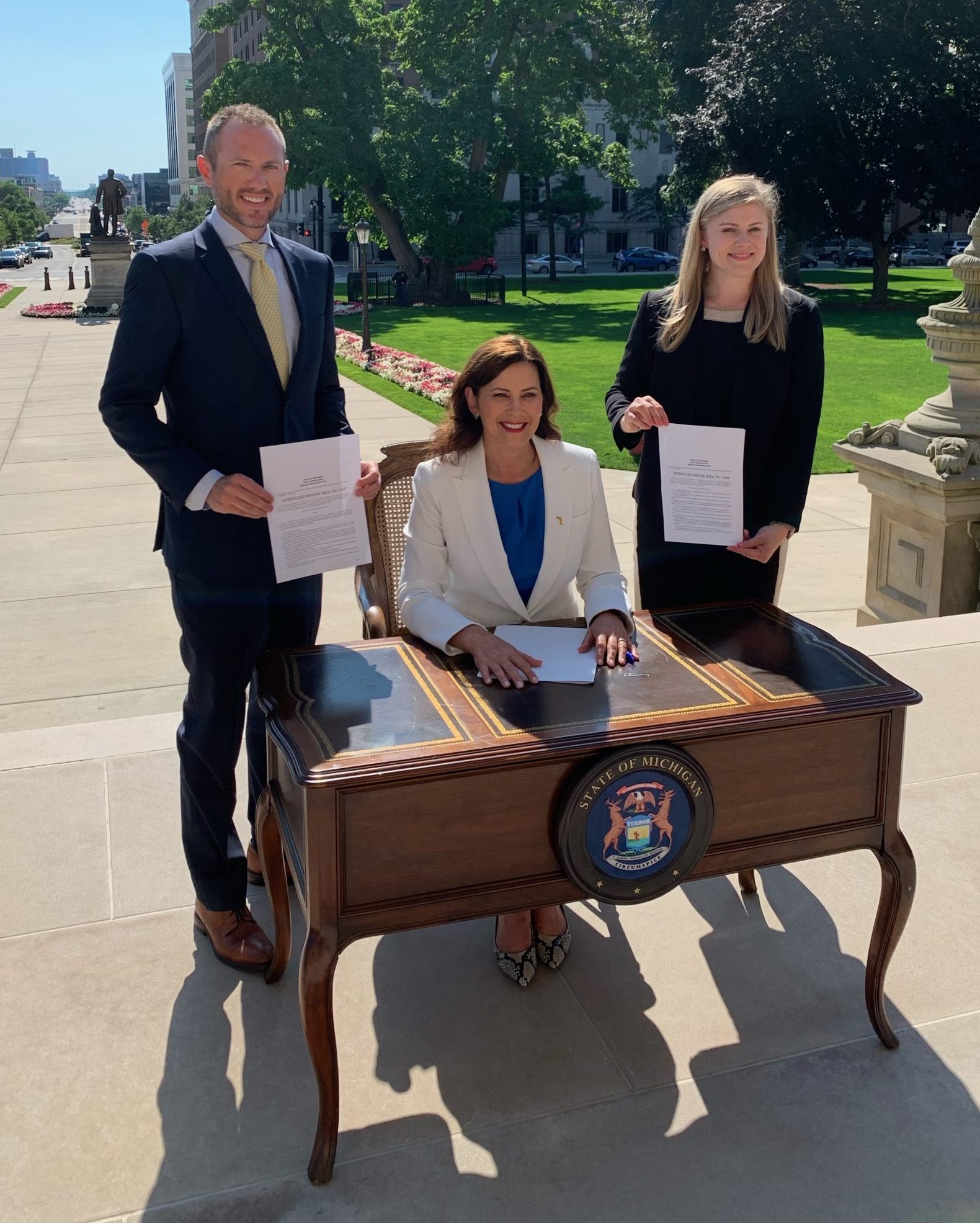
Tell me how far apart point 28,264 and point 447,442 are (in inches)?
3545

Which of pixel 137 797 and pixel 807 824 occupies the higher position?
pixel 807 824

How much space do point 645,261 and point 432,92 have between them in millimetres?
30560

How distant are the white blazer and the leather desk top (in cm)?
26

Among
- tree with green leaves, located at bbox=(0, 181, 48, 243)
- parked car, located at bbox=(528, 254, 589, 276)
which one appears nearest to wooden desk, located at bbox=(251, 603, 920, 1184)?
parked car, located at bbox=(528, 254, 589, 276)

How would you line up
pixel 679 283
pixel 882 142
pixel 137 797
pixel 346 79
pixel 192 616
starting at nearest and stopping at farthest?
pixel 192 616 → pixel 679 283 → pixel 137 797 → pixel 882 142 → pixel 346 79

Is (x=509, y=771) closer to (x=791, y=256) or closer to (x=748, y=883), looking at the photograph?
(x=748, y=883)

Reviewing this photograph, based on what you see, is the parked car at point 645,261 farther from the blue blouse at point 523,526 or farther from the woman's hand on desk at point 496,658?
Answer: the woman's hand on desk at point 496,658

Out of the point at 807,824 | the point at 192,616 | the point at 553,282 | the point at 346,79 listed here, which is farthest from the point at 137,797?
the point at 553,282

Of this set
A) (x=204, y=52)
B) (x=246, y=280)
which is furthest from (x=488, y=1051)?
(x=204, y=52)

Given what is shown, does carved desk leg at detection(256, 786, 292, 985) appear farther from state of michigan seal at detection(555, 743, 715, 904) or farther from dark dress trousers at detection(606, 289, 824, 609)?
dark dress trousers at detection(606, 289, 824, 609)

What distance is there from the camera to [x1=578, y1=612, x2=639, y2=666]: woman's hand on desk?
312 centimetres

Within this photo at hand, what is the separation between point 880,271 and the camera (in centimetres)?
3444

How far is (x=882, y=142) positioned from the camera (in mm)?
33031

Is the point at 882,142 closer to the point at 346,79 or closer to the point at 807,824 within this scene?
the point at 346,79
